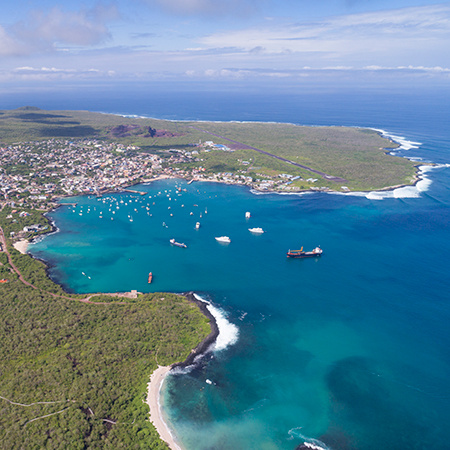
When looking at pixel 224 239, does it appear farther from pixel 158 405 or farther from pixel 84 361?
pixel 158 405

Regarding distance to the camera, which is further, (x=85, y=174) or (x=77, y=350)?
(x=85, y=174)

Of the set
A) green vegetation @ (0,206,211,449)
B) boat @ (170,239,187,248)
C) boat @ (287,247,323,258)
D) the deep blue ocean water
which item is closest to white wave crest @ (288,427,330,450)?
the deep blue ocean water

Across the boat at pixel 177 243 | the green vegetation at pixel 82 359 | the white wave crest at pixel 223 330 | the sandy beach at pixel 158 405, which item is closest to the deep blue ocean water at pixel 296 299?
the white wave crest at pixel 223 330

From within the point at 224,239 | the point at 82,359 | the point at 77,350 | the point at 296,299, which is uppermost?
the point at 224,239

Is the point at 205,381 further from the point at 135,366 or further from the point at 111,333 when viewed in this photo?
the point at 111,333

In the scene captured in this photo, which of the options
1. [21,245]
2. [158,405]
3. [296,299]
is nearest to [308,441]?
[158,405]

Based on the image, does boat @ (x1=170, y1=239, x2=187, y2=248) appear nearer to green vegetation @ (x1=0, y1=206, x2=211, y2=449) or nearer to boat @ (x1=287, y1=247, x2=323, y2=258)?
green vegetation @ (x1=0, y1=206, x2=211, y2=449)

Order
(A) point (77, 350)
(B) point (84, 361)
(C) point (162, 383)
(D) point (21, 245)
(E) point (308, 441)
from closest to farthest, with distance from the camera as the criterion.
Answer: (E) point (308, 441)
(C) point (162, 383)
(B) point (84, 361)
(A) point (77, 350)
(D) point (21, 245)

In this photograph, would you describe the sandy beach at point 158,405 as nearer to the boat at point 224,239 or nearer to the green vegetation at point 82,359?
the green vegetation at point 82,359
